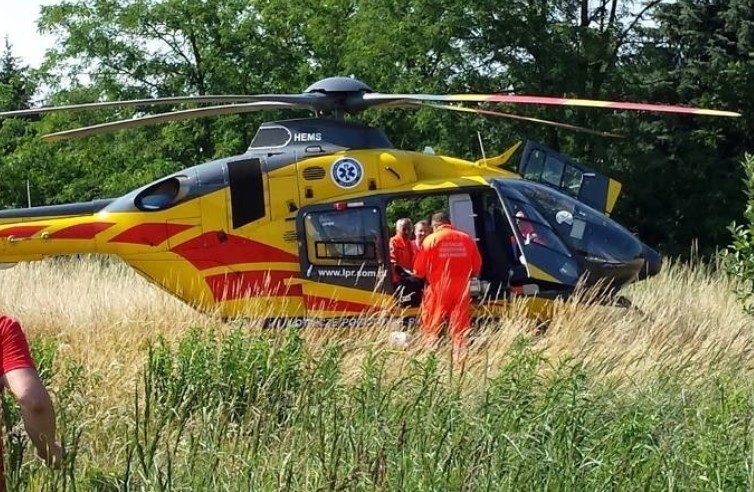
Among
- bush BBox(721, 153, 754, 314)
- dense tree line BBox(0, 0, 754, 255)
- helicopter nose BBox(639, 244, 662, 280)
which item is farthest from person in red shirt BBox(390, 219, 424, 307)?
dense tree line BBox(0, 0, 754, 255)

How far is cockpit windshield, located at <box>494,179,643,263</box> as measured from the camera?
1030cm

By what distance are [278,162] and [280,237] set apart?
0.74 metres

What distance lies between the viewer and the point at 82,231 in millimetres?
10156

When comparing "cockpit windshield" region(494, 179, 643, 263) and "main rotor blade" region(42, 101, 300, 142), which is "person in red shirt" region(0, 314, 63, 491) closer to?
"main rotor blade" region(42, 101, 300, 142)

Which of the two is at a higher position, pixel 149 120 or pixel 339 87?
pixel 339 87

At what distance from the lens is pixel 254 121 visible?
2680cm

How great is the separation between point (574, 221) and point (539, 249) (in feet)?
1.64

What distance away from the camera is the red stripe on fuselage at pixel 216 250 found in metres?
10.3

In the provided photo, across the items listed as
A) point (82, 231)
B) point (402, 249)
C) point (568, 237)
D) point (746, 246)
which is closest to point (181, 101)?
point (82, 231)

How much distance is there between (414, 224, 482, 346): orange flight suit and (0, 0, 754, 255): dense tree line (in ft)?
48.7

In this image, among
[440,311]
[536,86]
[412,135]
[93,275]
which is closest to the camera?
[440,311]

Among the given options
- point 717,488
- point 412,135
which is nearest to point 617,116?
point 412,135

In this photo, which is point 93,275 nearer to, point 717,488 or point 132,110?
point 717,488

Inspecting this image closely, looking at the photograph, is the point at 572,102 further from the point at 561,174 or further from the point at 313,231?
the point at 313,231
